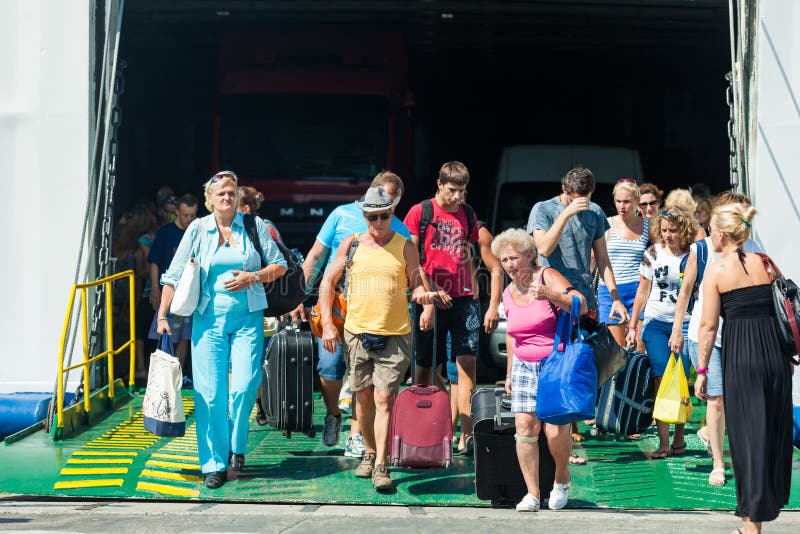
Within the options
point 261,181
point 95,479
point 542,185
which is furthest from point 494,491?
point 261,181

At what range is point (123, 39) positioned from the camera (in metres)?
17.8

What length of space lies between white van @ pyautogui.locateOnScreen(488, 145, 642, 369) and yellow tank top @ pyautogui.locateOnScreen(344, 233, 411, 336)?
6593mm

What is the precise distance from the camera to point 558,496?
21.9ft

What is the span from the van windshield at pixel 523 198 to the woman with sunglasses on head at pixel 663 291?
560 cm

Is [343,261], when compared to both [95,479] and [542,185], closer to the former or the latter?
[95,479]

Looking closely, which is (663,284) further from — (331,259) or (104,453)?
(104,453)

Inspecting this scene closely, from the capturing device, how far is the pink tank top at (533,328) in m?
6.51

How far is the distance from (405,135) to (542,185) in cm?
248

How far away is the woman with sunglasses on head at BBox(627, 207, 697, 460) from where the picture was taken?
26.4 feet

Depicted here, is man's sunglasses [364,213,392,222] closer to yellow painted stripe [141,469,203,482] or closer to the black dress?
yellow painted stripe [141,469,203,482]

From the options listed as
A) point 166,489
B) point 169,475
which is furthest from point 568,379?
point 169,475

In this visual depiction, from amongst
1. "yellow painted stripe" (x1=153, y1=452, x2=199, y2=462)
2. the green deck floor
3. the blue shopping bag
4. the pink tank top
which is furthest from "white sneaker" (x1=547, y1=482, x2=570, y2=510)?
"yellow painted stripe" (x1=153, y1=452, x2=199, y2=462)

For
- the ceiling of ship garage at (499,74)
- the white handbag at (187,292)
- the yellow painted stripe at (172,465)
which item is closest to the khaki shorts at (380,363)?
the white handbag at (187,292)

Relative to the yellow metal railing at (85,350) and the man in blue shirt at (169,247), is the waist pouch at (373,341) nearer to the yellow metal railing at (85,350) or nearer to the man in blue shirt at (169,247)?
the yellow metal railing at (85,350)
